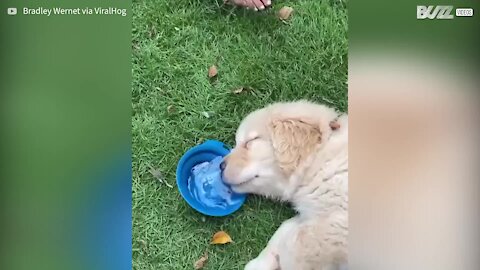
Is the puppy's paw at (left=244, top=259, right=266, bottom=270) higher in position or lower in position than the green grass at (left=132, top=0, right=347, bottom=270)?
lower

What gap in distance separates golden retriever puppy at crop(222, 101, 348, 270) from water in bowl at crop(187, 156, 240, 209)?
0.02 m

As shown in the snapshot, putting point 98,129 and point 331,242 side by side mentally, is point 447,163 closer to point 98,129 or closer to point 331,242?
point 331,242

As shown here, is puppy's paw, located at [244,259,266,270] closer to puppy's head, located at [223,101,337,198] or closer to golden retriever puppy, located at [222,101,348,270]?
golden retriever puppy, located at [222,101,348,270]

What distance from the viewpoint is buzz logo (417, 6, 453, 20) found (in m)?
1.46

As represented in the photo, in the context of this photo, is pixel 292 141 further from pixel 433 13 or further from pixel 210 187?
pixel 433 13

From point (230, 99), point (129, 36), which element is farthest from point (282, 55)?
point (129, 36)

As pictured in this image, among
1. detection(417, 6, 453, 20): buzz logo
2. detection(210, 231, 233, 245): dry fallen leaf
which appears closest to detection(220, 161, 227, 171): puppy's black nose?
detection(210, 231, 233, 245): dry fallen leaf

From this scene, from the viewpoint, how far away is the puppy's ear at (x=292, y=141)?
1456mm

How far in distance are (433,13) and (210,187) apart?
51cm

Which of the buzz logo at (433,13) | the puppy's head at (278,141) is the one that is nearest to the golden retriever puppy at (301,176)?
the puppy's head at (278,141)

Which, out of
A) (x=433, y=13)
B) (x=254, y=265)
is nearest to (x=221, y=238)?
(x=254, y=265)

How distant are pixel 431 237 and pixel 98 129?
2.04 ft

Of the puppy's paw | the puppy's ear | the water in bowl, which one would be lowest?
the puppy's paw

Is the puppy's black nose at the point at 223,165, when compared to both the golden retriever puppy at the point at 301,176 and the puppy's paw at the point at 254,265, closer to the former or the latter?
the golden retriever puppy at the point at 301,176
